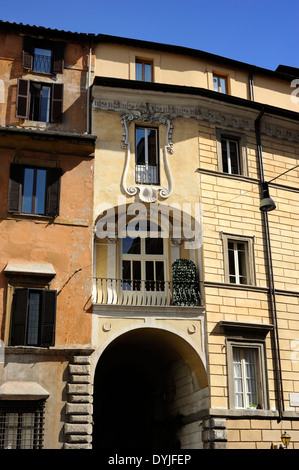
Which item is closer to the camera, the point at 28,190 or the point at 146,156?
the point at 28,190

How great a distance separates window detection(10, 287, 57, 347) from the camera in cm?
1745

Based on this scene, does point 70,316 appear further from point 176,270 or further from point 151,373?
point 151,373

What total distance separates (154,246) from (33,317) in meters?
5.18

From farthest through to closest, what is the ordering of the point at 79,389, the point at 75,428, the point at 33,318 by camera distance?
the point at 33,318 → the point at 79,389 → the point at 75,428

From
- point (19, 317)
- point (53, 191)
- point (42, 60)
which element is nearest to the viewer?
point (19, 317)

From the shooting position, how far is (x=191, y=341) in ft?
61.9

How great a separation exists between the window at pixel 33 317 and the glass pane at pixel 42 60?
7.91 m

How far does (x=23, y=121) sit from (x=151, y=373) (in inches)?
405

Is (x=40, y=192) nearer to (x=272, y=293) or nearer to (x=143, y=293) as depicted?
(x=143, y=293)

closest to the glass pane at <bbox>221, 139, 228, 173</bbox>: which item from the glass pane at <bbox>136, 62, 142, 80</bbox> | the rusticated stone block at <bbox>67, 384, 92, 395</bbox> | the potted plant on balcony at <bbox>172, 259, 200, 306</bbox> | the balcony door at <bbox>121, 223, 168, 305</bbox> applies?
the balcony door at <bbox>121, 223, 168, 305</bbox>

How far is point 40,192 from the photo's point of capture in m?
19.3

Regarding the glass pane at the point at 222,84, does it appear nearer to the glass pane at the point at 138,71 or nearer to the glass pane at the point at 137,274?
the glass pane at the point at 138,71

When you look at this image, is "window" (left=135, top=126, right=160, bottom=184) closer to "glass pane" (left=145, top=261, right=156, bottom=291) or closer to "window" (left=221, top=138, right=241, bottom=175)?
"window" (left=221, top=138, right=241, bottom=175)

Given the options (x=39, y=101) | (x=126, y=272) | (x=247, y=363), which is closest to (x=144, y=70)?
(x=39, y=101)
